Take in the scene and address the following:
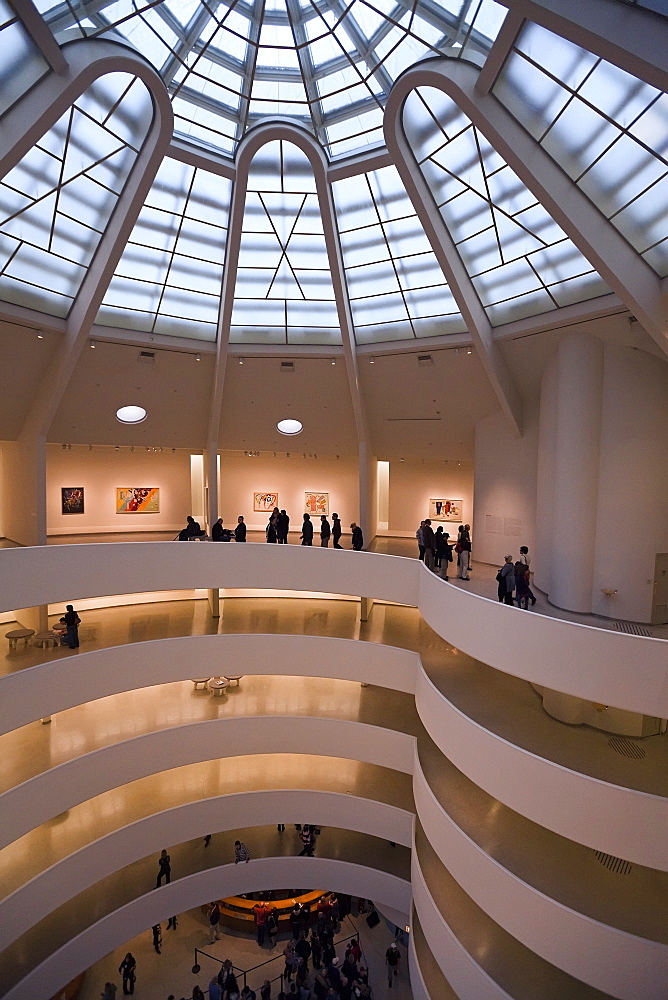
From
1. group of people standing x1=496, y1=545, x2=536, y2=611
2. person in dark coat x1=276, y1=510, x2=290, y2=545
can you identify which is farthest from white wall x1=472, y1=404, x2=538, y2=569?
person in dark coat x1=276, y1=510, x2=290, y2=545

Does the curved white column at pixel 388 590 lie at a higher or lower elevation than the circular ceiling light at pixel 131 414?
lower

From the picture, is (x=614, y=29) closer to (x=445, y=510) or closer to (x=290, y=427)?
(x=290, y=427)

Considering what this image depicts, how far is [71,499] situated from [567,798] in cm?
2327

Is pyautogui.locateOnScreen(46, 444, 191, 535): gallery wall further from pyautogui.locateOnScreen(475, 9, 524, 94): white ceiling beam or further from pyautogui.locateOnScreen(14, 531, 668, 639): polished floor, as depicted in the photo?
pyautogui.locateOnScreen(475, 9, 524, 94): white ceiling beam

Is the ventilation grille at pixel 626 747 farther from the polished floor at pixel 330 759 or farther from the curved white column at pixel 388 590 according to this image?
the curved white column at pixel 388 590

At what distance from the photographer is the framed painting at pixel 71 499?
25.2 meters

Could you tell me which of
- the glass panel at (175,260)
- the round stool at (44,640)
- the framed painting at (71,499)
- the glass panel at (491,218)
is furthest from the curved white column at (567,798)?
the framed painting at (71,499)

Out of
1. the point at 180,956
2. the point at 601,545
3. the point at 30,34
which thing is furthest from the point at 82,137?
the point at 180,956

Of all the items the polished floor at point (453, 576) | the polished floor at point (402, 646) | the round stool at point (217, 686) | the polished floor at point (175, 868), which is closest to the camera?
the polished floor at point (402, 646)

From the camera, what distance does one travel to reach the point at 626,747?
12852 mm

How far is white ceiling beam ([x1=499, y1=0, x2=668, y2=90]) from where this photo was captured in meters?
8.27

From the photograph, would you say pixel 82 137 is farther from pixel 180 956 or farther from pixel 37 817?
pixel 180 956

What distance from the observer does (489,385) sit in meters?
20.5

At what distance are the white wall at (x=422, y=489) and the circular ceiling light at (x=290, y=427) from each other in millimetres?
6594
